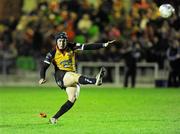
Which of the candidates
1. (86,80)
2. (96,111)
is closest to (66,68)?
(86,80)

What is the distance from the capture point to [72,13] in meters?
30.2

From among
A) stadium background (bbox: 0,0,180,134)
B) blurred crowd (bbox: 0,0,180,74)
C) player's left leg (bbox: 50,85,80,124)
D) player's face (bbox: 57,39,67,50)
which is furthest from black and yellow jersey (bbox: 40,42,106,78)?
blurred crowd (bbox: 0,0,180,74)

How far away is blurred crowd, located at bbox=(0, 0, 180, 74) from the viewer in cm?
2945

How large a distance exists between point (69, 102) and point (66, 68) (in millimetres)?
847

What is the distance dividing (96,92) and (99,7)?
18.3ft

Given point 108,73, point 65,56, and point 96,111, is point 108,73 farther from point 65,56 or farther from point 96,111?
point 65,56

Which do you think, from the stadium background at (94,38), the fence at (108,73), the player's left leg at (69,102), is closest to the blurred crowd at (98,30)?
the stadium background at (94,38)

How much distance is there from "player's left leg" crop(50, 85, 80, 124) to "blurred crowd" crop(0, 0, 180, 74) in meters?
14.0

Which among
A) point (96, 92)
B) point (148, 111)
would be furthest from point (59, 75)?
point (96, 92)

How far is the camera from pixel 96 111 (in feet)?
59.9

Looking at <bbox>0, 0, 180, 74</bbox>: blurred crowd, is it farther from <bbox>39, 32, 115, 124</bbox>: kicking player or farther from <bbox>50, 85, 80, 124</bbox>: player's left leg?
<bbox>50, 85, 80, 124</bbox>: player's left leg

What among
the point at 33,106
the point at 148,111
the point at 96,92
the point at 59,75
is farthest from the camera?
the point at 96,92

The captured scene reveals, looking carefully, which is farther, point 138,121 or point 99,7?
point 99,7

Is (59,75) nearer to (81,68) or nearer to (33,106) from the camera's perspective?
(33,106)
